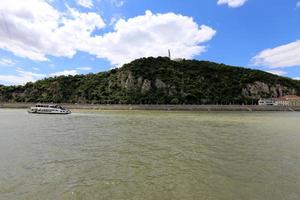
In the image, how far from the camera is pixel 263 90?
151 meters

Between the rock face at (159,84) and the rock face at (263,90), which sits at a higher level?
the rock face at (159,84)

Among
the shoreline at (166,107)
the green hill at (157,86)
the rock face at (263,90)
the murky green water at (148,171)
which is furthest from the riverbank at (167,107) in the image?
the murky green water at (148,171)

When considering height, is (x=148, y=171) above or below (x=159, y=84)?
below

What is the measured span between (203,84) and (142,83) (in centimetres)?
3486

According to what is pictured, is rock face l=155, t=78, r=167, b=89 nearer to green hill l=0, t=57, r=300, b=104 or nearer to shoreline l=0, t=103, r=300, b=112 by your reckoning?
green hill l=0, t=57, r=300, b=104

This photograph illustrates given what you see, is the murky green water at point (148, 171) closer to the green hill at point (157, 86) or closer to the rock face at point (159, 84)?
the green hill at point (157, 86)

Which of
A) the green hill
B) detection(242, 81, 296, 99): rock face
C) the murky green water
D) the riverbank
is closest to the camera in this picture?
the murky green water

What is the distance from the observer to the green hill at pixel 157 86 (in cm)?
13138

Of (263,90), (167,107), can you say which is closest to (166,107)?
(167,107)

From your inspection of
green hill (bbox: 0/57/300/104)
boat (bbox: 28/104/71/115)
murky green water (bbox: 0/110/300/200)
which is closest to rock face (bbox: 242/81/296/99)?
green hill (bbox: 0/57/300/104)

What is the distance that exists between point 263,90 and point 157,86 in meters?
63.3

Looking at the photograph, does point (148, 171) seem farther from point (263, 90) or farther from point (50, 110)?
point (263, 90)

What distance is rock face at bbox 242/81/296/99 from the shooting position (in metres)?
147

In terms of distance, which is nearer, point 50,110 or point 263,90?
point 50,110
